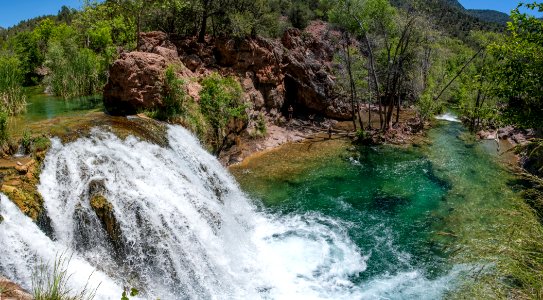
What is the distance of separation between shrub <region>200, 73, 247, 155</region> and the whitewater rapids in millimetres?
4319

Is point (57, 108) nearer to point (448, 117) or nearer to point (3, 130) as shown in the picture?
point (3, 130)

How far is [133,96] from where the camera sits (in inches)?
558

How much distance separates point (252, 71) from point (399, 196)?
37.0 ft

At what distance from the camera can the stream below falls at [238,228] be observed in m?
8.02

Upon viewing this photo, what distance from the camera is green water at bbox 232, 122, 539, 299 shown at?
10.0m

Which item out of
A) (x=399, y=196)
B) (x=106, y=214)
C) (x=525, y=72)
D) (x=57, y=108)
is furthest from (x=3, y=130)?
(x=399, y=196)

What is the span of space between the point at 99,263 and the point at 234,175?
26.5ft

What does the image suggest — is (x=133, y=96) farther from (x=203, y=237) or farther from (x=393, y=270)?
(x=393, y=270)

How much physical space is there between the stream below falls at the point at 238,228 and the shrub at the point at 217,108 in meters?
1.66

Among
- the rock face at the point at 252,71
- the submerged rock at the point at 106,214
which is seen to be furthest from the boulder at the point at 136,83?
the submerged rock at the point at 106,214

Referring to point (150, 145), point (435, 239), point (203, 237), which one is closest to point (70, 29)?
point (150, 145)

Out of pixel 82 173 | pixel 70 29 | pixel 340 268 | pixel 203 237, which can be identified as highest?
pixel 70 29

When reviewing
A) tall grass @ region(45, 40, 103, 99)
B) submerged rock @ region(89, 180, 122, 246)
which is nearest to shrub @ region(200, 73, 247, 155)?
submerged rock @ region(89, 180, 122, 246)

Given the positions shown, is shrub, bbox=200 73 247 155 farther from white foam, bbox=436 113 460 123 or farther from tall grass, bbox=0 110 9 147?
white foam, bbox=436 113 460 123
